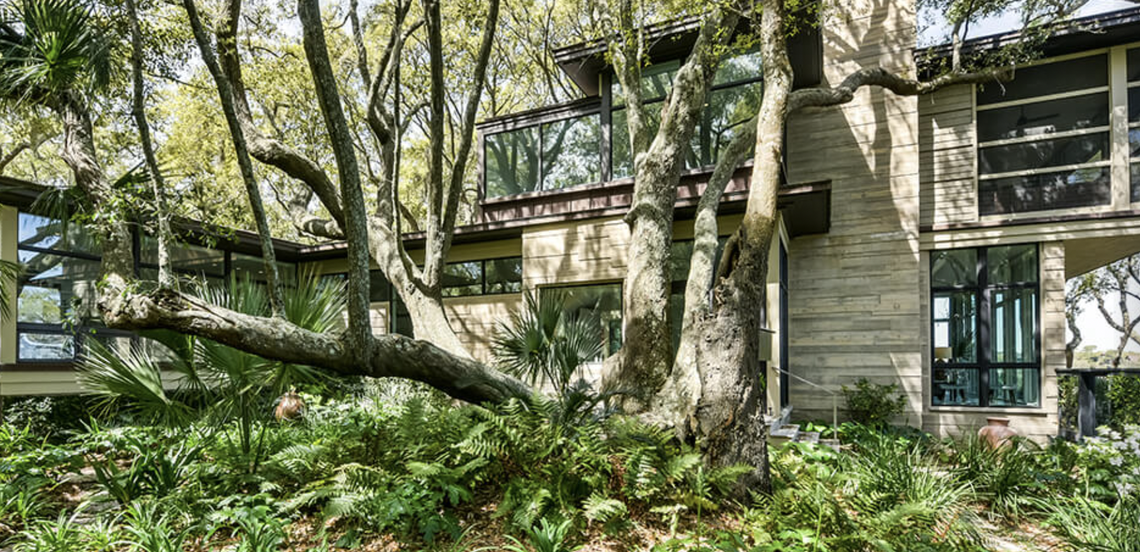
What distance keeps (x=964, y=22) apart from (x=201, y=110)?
15.6m

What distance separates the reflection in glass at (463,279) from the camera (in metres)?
11.2

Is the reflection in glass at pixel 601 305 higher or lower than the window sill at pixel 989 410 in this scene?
higher

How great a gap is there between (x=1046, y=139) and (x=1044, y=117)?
391mm

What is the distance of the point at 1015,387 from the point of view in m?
8.88

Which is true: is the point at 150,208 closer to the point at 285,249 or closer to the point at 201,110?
the point at 285,249

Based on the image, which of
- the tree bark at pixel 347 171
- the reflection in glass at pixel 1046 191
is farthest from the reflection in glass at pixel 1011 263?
the tree bark at pixel 347 171

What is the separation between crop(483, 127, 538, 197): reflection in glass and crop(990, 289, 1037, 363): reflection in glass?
7868 millimetres

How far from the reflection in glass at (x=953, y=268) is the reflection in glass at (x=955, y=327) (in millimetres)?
199

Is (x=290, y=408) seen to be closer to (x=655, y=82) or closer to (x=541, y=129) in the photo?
(x=541, y=129)

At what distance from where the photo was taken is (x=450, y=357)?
5.24m

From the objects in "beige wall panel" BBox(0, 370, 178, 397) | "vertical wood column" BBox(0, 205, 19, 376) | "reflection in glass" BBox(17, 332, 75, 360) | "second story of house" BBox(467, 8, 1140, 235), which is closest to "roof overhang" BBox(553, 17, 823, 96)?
"second story of house" BBox(467, 8, 1140, 235)

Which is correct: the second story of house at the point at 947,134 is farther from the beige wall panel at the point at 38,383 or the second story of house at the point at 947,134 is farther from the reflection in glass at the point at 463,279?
the beige wall panel at the point at 38,383

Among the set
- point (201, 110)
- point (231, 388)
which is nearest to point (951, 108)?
point (231, 388)

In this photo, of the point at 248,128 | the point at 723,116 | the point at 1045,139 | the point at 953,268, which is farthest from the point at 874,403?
the point at 248,128
